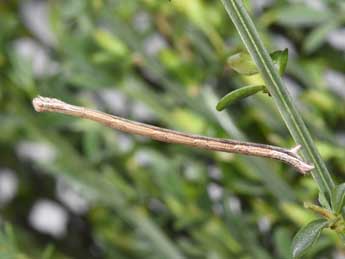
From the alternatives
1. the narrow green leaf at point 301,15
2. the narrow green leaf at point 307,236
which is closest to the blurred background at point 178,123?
the narrow green leaf at point 301,15

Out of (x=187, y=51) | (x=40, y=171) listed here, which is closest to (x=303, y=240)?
(x=187, y=51)

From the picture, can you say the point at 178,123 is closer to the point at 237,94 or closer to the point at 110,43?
the point at 110,43

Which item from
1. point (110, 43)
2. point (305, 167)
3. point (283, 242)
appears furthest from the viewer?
point (110, 43)

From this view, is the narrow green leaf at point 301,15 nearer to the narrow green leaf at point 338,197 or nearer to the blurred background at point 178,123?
the blurred background at point 178,123

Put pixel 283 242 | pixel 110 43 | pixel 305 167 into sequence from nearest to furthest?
pixel 305 167, pixel 283 242, pixel 110 43

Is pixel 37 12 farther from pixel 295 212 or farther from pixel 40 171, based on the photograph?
pixel 295 212

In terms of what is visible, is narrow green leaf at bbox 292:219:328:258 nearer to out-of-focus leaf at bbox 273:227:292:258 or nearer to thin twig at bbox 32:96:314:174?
thin twig at bbox 32:96:314:174

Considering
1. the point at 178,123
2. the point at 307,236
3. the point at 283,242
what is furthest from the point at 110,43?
the point at 307,236
